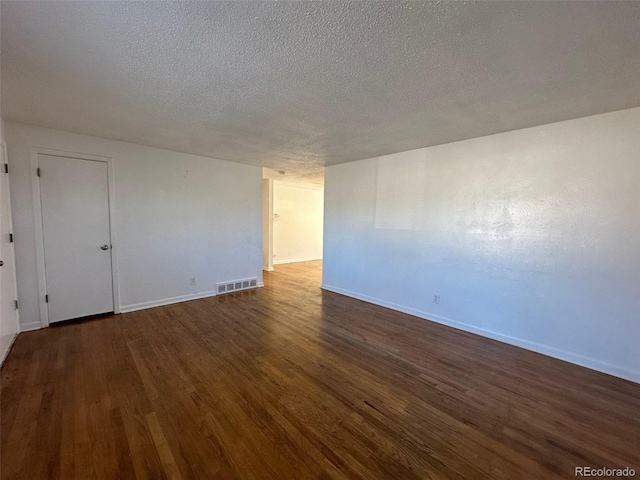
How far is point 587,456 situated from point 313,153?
4063 mm

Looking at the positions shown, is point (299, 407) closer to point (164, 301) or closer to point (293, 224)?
point (164, 301)

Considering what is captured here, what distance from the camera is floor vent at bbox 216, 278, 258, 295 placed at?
15.9 feet

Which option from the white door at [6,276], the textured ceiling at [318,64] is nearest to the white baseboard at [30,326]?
the white door at [6,276]

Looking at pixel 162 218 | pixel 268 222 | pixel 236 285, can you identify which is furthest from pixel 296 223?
pixel 162 218

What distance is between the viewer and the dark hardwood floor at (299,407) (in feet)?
4.91

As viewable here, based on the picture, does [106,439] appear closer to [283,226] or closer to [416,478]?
[416,478]

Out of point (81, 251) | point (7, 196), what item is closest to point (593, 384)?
point (81, 251)

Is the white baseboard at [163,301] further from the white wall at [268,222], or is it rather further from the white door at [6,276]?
the white wall at [268,222]

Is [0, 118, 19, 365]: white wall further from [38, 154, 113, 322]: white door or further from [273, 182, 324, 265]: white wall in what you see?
[273, 182, 324, 265]: white wall

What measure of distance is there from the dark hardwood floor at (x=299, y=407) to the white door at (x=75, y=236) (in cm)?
42

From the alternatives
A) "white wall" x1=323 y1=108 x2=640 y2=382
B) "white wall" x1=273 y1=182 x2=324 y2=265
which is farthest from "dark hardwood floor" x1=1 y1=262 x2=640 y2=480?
Result: "white wall" x1=273 y1=182 x2=324 y2=265

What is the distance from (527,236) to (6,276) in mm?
5673

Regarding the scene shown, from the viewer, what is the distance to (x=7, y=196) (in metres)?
2.90

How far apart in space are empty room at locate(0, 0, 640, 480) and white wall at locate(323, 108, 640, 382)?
22mm
